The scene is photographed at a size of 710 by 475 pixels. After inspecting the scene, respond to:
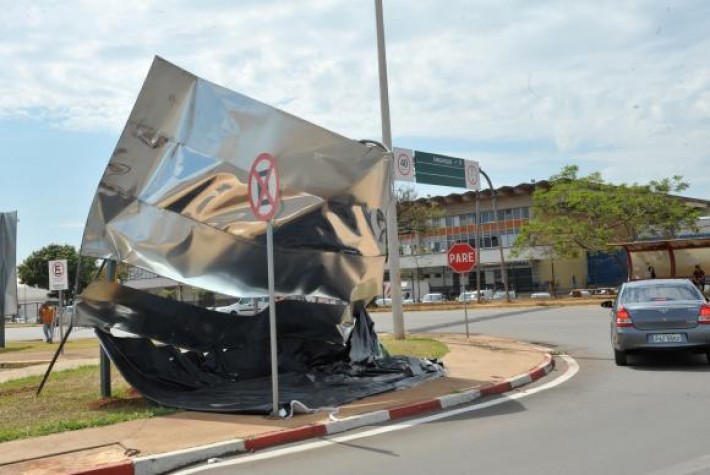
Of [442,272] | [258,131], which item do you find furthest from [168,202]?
[442,272]

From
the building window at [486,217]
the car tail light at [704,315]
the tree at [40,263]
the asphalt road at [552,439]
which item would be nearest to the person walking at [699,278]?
the car tail light at [704,315]

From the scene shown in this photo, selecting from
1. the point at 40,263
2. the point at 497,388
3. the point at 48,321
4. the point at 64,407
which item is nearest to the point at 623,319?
the point at 497,388

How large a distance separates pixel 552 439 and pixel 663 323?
5.42m

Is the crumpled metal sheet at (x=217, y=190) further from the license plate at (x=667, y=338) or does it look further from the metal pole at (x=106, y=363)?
the license plate at (x=667, y=338)

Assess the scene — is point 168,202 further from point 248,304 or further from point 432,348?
point 248,304

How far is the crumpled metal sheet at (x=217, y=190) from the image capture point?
963cm

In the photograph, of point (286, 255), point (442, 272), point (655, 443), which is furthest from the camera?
point (442, 272)

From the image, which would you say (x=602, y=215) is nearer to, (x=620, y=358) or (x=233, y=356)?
(x=620, y=358)

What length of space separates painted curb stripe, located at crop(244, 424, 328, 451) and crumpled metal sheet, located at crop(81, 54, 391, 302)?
3692mm

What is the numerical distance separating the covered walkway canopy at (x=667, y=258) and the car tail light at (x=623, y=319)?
17026 millimetres

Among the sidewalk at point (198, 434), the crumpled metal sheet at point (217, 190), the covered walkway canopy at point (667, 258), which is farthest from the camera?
the covered walkway canopy at point (667, 258)

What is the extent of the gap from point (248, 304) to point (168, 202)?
30.7 m

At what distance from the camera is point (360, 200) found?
11711 mm

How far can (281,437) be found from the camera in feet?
25.1
